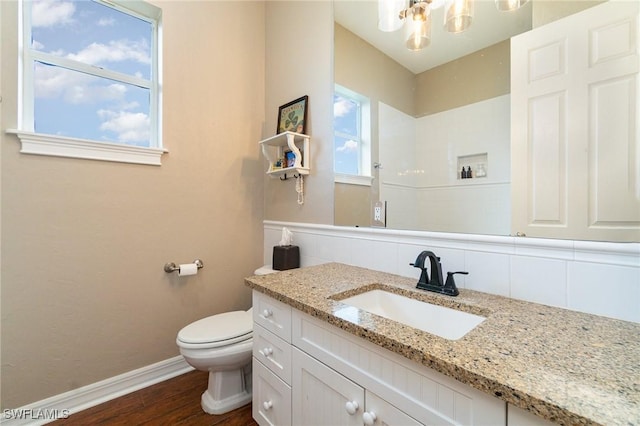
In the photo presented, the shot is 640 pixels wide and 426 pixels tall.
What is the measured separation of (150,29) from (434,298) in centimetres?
234

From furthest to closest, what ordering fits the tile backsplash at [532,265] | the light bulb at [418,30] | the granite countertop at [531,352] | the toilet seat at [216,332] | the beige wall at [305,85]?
the beige wall at [305,85], the toilet seat at [216,332], the light bulb at [418,30], the tile backsplash at [532,265], the granite countertop at [531,352]

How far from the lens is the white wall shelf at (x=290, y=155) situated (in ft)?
6.03

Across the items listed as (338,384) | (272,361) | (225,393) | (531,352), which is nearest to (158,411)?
(225,393)

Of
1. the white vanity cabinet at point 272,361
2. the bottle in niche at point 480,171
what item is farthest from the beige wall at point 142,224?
the bottle in niche at point 480,171

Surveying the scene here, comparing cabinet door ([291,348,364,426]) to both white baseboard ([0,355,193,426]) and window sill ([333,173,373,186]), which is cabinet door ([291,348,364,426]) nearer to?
window sill ([333,173,373,186])

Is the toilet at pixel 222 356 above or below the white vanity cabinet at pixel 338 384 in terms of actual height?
below

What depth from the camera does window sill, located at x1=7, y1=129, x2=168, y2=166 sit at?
1.38 metres

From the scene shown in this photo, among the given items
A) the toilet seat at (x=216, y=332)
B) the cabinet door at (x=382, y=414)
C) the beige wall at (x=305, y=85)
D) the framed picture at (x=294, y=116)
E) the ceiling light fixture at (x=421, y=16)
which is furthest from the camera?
the framed picture at (x=294, y=116)

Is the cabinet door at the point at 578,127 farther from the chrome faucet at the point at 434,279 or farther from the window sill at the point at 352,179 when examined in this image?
the window sill at the point at 352,179

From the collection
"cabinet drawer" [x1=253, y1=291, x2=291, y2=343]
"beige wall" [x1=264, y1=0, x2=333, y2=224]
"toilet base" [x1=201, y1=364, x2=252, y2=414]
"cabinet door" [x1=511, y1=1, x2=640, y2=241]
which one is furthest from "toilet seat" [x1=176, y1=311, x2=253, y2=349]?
"cabinet door" [x1=511, y1=1, x2=640, y2=241]

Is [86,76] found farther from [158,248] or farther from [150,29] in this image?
[158,248]

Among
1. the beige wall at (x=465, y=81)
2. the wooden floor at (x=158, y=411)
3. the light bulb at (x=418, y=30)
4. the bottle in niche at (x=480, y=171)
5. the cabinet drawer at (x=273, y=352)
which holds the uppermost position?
the light bulb at (x=418, y=30)

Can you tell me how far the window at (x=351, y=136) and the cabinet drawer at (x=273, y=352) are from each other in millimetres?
959

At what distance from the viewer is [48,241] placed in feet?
4.72
